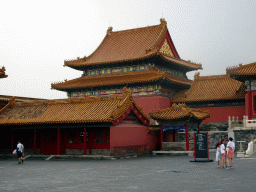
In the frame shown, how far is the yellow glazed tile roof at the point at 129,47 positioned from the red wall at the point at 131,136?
11.5m

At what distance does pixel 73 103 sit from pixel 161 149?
346 inches

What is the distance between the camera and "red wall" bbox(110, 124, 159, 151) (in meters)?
30.4

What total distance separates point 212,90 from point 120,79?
10.4m

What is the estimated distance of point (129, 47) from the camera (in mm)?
48375

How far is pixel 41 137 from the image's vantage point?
34219 millimetres

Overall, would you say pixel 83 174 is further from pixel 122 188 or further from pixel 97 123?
pixel 97 123

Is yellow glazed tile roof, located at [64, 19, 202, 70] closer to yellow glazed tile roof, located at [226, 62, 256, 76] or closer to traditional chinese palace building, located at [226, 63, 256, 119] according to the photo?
yellow glazed tile roof, located at [226, 62, 256, 76]

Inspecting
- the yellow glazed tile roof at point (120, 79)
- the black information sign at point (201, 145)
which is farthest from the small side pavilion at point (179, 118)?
the black information sign at point (201, 145)

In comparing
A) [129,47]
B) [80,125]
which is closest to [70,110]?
[80,125]

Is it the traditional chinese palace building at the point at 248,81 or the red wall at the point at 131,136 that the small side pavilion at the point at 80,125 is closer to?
the red wall at the point at 131,136

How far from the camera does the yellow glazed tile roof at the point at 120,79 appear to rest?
42.3m

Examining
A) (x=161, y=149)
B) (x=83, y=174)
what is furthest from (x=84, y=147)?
(x=83, y=174)

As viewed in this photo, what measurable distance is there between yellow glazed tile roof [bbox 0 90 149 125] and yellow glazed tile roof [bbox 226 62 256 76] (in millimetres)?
10311

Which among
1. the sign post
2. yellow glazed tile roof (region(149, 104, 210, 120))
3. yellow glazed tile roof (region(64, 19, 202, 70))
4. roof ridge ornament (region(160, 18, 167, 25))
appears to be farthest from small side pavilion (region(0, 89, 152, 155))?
roof ridge ornament (region(160, 18, 167, 25))
